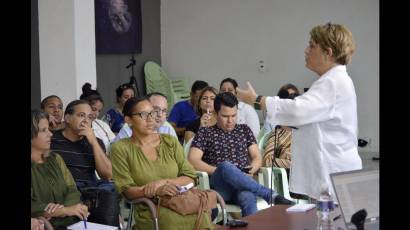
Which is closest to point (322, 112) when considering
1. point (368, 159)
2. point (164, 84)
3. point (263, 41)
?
point (368, 159)

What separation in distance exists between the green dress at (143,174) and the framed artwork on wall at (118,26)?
5.58 metres

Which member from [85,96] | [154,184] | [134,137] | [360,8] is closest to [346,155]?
[154,184]

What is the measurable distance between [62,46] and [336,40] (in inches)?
167

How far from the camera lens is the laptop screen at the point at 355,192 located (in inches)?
91.1

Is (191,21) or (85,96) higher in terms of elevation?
(191,21)

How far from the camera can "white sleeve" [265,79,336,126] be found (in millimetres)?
2971

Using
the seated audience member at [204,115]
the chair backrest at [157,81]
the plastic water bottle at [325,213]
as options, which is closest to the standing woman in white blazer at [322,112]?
the plastic water bottle at [325,213]

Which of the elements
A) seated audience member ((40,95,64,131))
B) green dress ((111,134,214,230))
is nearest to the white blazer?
green dress ((111,134,214,230))

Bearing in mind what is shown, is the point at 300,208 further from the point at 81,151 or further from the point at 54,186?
the point at 81,151

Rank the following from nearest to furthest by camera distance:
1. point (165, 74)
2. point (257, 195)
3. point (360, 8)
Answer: point (257, 195) → point (360, 8) → point (165, 74)

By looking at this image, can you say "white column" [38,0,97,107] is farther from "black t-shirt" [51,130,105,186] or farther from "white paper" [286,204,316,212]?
"white paper" [286,204,316,212]

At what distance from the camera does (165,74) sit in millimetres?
10602
